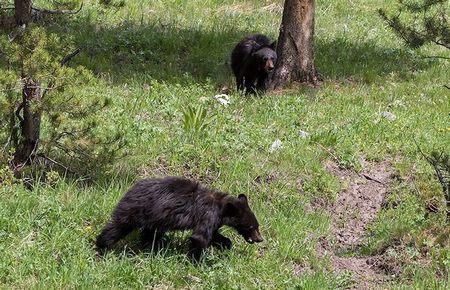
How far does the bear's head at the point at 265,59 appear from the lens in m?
12.9

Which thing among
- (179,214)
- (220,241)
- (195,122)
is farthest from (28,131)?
(220,241)

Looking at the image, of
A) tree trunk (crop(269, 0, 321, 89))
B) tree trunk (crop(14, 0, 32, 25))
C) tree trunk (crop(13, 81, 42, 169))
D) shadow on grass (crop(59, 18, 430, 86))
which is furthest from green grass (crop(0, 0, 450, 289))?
tree trunk (crop(14, 0, 32, 25))

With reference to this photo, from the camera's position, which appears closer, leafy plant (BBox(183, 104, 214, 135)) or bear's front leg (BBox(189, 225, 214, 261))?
bear's front leg (BBox(189, 225, 214, 261))

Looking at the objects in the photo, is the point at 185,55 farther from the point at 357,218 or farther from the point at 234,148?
the point at 357,218

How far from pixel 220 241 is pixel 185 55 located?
7.84 m

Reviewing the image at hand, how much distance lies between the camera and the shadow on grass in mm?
13387

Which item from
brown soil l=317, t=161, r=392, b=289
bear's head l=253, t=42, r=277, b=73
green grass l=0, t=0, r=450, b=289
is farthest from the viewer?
bear's head l=253, t=42, r=277, b=73

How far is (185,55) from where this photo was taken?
1463 cm

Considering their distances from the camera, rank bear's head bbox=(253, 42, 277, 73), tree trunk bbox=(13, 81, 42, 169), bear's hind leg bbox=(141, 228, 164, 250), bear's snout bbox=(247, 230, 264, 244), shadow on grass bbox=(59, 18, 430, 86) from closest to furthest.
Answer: bear's hind leg bbox=(141, 228, 164, 250), bear's snout bbox=(247, 230, 264, 244), tree trunk bbox=(13, 81, 42, 169), bear's head bbox=(253, 42, 277, 73), shadow on grass bbox=(59, 18, 430, 86)

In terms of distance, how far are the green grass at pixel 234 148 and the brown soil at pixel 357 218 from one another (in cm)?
17

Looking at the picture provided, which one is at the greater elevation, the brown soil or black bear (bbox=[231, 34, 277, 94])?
black bear (bbox=[231, 34, 277, 94])

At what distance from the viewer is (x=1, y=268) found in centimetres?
630

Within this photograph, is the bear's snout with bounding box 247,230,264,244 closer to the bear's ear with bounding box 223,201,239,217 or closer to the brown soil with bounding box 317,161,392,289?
the bear's ear with bounding box 223,201,239,217

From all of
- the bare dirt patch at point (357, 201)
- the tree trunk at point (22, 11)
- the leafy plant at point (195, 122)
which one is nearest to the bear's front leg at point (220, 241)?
the bare dirt patch at point (357, 201)
